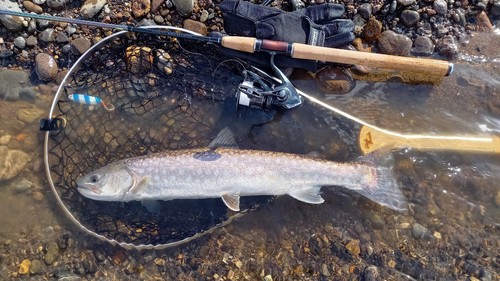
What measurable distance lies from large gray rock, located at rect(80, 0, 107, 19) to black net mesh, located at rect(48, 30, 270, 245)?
15.8 inches

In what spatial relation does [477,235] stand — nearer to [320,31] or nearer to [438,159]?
[438,159]

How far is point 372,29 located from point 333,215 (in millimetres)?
2380

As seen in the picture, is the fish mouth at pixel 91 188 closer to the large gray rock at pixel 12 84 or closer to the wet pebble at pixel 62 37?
the large gray rock at pixel 12 84

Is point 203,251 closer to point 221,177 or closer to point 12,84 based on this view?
point 221,177

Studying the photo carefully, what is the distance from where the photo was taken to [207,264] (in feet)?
15.4

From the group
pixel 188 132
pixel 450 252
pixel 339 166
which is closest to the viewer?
pixel 339 166

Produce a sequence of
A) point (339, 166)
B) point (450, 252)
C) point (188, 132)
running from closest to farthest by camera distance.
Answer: point (339, 166)
point (450, 252)
point (188, 132)

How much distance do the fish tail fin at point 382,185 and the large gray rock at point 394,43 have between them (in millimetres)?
1446

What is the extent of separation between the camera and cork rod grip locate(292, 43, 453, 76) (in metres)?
4.42

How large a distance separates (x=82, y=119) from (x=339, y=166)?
316 cm

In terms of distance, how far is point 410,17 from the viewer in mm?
5164

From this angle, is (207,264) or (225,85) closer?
(207,264)

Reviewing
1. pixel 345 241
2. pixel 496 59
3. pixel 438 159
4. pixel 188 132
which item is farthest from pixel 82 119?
pixel 496 59

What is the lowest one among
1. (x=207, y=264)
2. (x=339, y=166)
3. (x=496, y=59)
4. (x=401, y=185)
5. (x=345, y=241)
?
(x=207, y=264)
